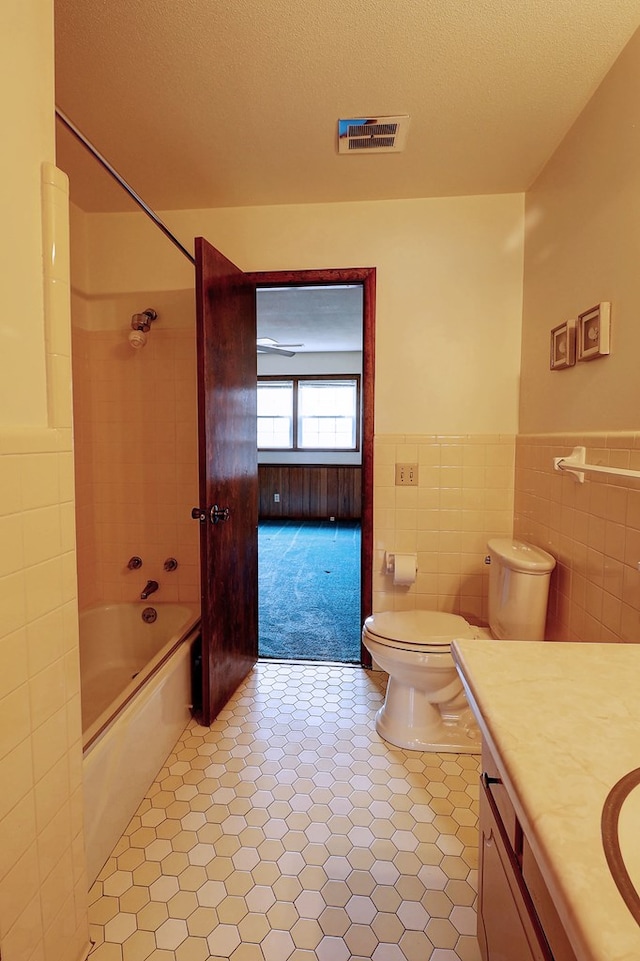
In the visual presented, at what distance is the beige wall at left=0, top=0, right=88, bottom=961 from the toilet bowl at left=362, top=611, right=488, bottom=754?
1149mm

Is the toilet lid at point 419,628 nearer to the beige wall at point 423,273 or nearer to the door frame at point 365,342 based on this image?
the door frame at point 365,342

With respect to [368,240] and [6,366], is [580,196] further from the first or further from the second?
[6,366]

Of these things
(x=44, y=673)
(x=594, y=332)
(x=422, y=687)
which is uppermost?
(x=594, y=332)

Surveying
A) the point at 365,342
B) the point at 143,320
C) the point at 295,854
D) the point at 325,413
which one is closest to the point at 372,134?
the point at 365,342

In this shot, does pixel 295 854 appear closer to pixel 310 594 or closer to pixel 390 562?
pixel 390 562

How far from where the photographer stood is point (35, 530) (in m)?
0.92

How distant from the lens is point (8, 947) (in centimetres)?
85

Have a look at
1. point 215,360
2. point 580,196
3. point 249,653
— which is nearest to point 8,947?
point 249,653

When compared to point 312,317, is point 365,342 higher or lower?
lower

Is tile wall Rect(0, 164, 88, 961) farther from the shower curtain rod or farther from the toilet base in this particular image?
the toilet base

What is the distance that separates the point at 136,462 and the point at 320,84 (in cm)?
181

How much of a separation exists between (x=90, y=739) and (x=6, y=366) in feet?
3.49

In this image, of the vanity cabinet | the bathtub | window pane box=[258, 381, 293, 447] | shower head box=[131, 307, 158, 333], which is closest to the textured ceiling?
shower head box=[131, 307, 158, 333]

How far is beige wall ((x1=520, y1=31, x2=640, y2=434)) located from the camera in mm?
1322
